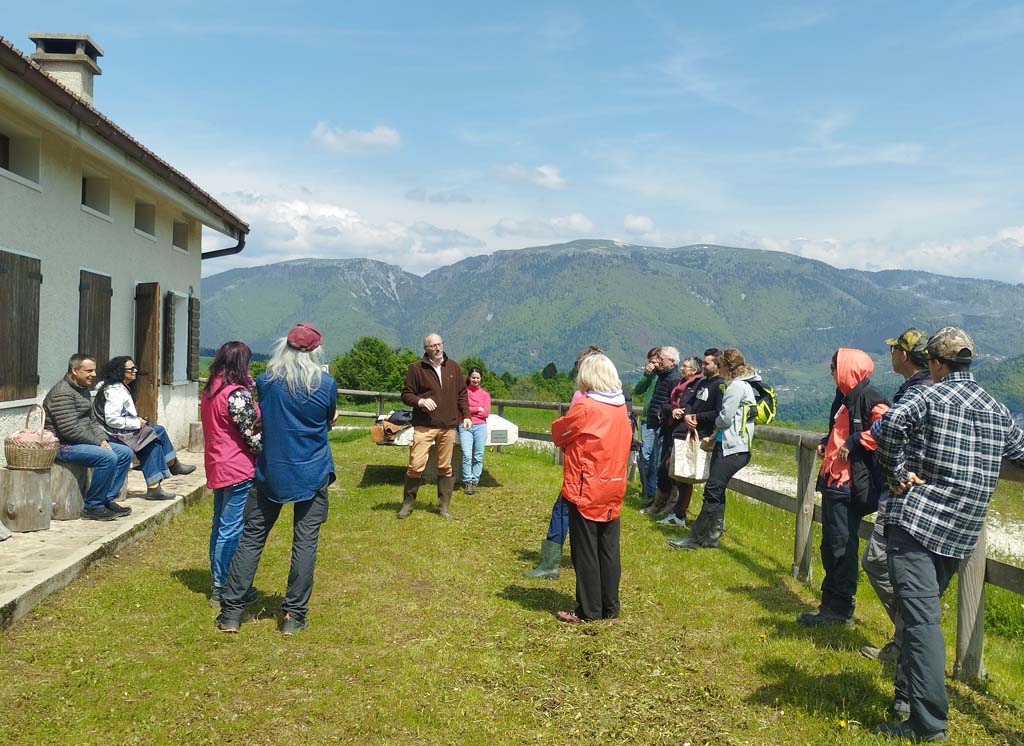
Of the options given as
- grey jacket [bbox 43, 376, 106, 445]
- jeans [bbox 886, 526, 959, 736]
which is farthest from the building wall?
jeans [bbox 886, 526, 959, 736]

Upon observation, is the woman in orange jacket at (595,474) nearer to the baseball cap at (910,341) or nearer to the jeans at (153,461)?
the baseball cap at (910,341)

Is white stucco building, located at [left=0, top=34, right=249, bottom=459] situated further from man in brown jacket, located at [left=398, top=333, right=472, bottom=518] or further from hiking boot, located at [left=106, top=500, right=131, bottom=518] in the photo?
man in brown jacket, located at [left=398, top=333, right=472, bottom=518]

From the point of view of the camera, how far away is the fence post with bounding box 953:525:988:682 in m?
4.42

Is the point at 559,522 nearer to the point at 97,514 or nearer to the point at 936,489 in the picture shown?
the point at 936,489

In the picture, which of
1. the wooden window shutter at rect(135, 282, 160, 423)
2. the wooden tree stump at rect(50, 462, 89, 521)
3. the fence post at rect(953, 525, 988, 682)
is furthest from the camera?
the wooden window shutter at rect(135, 282, 160, 423)

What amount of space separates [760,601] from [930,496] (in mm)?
2507

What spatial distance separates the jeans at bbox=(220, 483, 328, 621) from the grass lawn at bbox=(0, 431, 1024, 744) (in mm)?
184

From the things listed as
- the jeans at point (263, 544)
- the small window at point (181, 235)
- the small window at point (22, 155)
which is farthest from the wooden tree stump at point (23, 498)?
the small window at point (181, 235)

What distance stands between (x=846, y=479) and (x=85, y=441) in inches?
247

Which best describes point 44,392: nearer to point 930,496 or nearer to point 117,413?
point 117,413

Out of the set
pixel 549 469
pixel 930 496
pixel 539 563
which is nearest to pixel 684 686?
pixel 930 496

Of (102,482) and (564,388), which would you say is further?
(564,388)

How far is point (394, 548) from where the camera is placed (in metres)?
7.38

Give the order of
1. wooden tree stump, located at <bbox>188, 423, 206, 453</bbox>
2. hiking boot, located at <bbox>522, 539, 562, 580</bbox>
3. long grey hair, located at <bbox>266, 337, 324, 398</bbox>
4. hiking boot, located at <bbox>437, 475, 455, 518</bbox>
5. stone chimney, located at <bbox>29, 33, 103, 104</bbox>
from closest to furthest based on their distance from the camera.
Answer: long grey hair, located at <bbox>266, 337, 324, 398</bbox>, hiking boot, located at <bbox>522, 539, 562, 580</bbox>, hiking boot, located at <bbox>437, 475, 455, 518</bbox>, wooden tree stump, located at <bbox>188, 423, 206, 453</bbox>, stone chimney, located at <bbox>29, 33, 103, 104</bbox>
